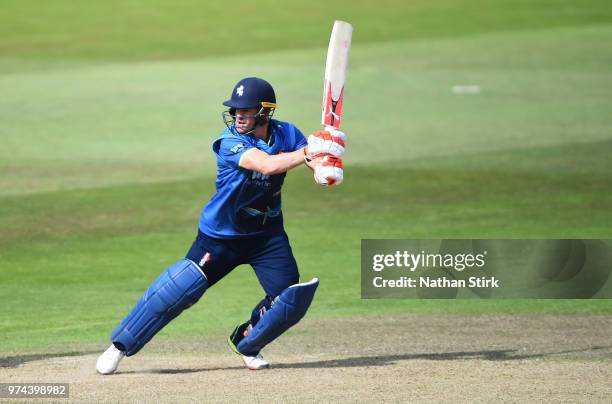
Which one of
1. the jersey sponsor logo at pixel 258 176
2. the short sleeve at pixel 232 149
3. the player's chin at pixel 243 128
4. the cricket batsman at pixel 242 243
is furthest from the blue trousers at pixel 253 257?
the player's chin at pixel 243 128

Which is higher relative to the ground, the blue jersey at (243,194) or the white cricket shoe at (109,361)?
the blue jersey at (243,194)

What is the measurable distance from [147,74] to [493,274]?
16.3 m

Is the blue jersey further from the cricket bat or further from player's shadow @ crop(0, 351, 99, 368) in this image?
player's shadow @ crop(0, 351, 99, 368)

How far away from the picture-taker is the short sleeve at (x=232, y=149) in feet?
27.7

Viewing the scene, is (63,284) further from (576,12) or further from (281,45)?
(576,12)

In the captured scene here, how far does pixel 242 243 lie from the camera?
8.76 m

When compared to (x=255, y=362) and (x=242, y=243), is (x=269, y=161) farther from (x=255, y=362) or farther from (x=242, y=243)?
(x=255, y=362)

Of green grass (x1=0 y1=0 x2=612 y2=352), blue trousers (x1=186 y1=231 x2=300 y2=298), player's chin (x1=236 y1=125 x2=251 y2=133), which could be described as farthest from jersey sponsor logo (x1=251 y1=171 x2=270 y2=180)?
green grass (x1=0 y1=0 x2=612 y2=352)

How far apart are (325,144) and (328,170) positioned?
18 centimetres

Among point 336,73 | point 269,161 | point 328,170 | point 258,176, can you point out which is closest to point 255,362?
point 258,176

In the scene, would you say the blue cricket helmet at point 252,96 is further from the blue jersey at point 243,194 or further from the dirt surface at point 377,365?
the dirt surface at point 377,365

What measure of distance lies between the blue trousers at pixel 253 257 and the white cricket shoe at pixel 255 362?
52 centimetres

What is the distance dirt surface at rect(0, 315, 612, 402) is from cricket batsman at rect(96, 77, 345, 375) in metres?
0.36

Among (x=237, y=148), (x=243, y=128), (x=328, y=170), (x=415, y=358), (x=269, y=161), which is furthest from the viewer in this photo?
(x=415, y=358)
